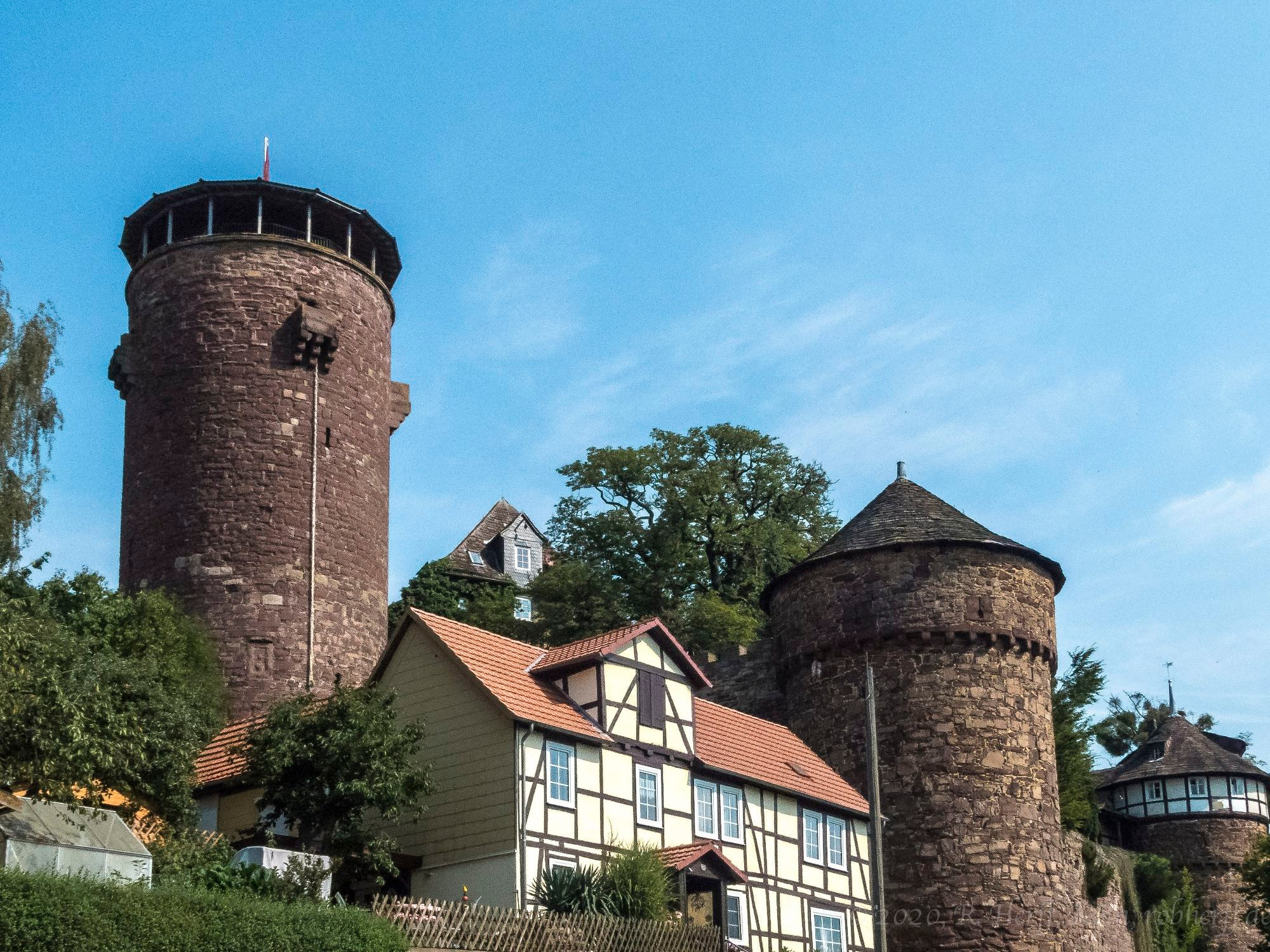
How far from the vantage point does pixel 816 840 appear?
33.8 m

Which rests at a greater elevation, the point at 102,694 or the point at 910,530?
the point at 910,530

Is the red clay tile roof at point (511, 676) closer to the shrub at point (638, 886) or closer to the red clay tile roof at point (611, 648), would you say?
the red clay tile roof at point (611, 648)

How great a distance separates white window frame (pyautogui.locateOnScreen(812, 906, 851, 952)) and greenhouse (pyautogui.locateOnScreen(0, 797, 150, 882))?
1392cm

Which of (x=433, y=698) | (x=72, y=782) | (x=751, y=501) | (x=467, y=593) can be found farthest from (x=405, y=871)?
(x=467, y=593)

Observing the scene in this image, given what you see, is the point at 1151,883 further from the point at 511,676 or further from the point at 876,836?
the point at 511,676

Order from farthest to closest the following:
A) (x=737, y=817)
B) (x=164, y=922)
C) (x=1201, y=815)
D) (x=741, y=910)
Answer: (x=1201, y=815)
(x=737, y=817)
(x=741, y=910)
(x=164, y=922)

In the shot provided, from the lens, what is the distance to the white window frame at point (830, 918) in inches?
1280

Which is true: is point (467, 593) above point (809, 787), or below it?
above

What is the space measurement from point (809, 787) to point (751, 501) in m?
22.1

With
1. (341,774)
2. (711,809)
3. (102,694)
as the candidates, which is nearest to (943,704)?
(711,809)

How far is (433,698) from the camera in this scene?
29656 mm

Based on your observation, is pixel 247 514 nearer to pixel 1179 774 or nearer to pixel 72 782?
pixel 72 782

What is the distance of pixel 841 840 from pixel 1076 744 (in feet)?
40.6

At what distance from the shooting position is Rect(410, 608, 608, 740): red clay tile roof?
28547mm
